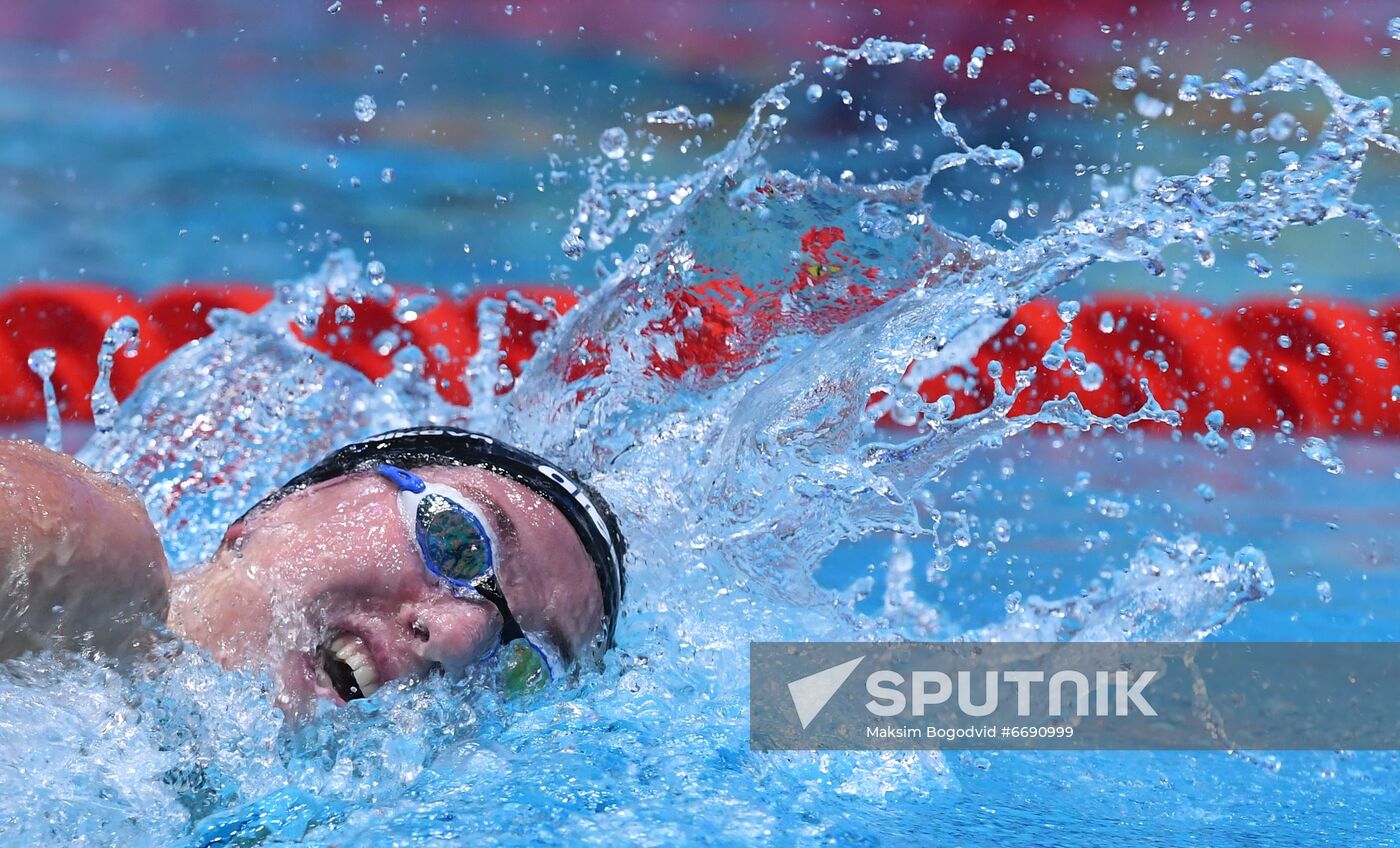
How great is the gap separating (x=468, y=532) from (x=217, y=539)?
37.7 inches

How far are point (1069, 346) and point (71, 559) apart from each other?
2.68 m

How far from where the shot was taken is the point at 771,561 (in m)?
1.68

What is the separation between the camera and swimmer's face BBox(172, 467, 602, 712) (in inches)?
44.0

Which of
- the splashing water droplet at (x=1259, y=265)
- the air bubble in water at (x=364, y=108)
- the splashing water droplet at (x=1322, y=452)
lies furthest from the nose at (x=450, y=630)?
the air bubble in water at (x=364, y=108)

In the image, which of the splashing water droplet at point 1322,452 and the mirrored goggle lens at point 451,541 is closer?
the mirrored goggle lens at point 451,541

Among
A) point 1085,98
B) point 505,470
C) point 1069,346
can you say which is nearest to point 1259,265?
point 505,470

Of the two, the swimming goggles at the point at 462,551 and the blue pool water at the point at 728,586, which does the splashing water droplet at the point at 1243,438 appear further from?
the swimming goggles at the point at 462,551

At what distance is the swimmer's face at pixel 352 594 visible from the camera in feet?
3.67

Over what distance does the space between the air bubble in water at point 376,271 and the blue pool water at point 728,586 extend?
0.80m

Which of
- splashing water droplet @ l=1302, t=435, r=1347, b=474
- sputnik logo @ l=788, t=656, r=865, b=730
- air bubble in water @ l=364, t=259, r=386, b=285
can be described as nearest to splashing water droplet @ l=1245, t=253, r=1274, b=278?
splashing water droplet @ l=1302, t=435, r=1347, b=474

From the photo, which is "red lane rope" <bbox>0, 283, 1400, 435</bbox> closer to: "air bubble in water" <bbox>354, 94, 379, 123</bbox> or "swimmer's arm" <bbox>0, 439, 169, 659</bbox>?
"air bubble in water" <bbox>354, 94, 379, 123</bbox>

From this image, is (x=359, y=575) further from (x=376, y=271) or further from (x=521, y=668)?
(x=376, y=271)

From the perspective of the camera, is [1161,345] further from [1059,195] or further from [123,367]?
[123,367]

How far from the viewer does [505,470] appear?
133cm
